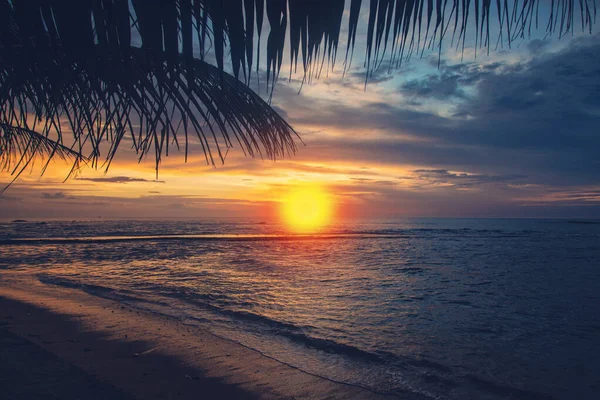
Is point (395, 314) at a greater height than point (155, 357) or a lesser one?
lesser

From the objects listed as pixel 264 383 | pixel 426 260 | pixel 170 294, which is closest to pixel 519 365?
pixel 264 383

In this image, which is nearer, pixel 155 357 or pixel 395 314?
pixel 155 357

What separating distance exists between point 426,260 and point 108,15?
1639 cm

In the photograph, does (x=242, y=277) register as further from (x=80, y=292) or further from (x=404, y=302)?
(x=404, y=302)

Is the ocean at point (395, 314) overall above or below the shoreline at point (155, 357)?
below

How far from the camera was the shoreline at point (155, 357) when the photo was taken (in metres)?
3.98

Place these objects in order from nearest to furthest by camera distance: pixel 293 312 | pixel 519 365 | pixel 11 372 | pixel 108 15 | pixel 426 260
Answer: pixel 108 15, pixel 11 372, pixel 519 365, pixel 293 312, pixel 426 260

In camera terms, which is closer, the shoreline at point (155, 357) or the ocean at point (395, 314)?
the shoreline at point (155, 357)

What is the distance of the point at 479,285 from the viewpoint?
1059 cm

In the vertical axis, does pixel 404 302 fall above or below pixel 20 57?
below

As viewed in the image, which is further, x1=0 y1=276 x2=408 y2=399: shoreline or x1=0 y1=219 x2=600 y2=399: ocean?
x1=0 y1=219 x2=600 y2=399: ocean

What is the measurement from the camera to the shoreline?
398 cm

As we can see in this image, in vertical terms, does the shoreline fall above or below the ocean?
above

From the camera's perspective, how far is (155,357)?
185 inches
